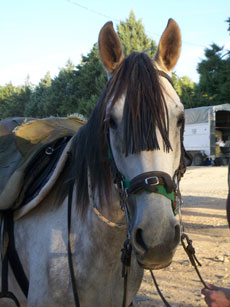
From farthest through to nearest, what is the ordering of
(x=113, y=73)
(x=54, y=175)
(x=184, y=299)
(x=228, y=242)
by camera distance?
(x=228, y=242) → (x=184, y=299) → (x=54, y=175) → (x=113, y=73)

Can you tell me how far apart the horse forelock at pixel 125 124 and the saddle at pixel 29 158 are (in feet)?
0.66

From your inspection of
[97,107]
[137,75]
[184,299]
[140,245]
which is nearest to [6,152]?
[97,107]

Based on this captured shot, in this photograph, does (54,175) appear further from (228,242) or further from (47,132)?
(228,242)

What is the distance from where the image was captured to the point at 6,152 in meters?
2.49

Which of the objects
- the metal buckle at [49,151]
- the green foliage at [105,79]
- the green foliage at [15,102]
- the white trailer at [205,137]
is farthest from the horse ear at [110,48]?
the green foliage at [15,102]

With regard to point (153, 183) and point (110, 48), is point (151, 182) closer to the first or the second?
point (153, 183)

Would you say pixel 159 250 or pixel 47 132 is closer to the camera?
pixel 159 250

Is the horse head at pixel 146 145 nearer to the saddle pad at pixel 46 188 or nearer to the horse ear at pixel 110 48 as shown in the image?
the horse ear at pixel 110 48

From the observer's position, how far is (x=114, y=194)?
167 cm

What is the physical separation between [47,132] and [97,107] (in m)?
0.90

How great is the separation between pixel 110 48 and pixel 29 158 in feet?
3.17

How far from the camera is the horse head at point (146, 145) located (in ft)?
4.09

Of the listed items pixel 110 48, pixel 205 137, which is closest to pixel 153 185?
pixel 110 48

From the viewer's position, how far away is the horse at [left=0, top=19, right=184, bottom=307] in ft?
4.20
